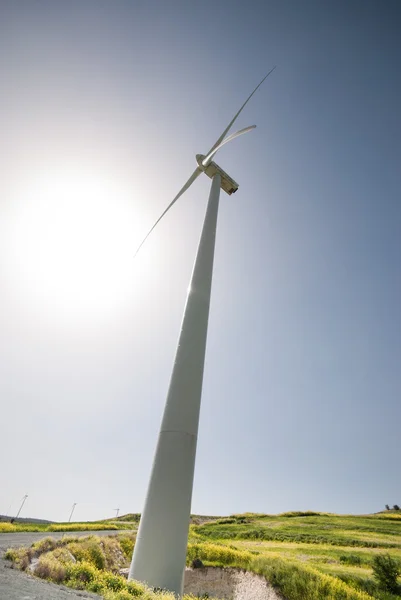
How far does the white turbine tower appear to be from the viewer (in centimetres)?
751

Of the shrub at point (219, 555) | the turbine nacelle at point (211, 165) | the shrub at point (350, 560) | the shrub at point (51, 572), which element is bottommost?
the shrub at point (51, 572)

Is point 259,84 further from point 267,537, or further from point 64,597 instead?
point 267,537

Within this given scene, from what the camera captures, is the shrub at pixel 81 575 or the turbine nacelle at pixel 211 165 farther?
the turbine nacelle at pixel 211 165

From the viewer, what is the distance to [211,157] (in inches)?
789

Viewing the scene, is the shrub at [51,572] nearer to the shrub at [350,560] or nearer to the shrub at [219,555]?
the shrub at [219,555]

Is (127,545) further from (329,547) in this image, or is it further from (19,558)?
(329,547)

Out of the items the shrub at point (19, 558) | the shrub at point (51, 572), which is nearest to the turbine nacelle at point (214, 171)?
the shrub at point (51, 572)

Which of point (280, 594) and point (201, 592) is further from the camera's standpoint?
point (201, 592)

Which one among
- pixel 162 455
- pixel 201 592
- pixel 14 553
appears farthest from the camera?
pixel 201 592

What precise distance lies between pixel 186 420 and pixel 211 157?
17.0 metres

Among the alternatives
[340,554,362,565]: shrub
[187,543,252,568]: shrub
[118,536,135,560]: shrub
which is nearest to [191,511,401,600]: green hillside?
[340,554,362,565]: shrub

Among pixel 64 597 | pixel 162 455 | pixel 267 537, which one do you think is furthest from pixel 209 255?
pixel 267 537

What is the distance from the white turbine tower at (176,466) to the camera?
7512 mm

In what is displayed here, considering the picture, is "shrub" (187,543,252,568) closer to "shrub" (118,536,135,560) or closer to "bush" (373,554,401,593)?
"shrub" (118,536,135,560)
